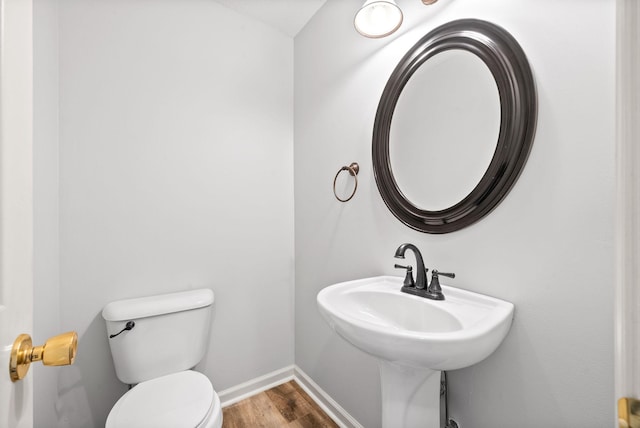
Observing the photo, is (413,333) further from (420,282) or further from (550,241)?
(550,241)

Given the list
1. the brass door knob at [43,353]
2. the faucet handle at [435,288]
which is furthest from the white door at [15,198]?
the faucet handle at [435,288]

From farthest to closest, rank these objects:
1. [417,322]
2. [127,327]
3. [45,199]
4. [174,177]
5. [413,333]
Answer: [174,177], [127,327], [45,199], [417,322], [413,333]

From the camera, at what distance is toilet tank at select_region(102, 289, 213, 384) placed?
1.21 m

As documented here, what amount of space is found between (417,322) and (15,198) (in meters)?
1.08

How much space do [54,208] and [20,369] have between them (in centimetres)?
112

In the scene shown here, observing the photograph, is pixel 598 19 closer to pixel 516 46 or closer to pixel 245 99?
pixel 516 46

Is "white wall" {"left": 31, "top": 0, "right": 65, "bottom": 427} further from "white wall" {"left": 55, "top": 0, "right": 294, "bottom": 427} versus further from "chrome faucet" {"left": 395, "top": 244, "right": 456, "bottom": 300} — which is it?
"chrome faucet" {"left": 395, "top": 244, "right": 456, "bottom": 300}

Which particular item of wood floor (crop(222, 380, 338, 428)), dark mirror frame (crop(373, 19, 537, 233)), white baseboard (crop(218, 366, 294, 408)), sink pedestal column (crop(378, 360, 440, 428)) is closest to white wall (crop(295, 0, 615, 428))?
dark mirror frame (crop(373, 19, 537, 233))

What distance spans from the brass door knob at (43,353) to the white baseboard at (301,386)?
1.44 m

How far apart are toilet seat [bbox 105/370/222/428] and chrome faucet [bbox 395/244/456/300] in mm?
910

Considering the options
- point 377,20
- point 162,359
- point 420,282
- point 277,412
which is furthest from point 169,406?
point 377,20

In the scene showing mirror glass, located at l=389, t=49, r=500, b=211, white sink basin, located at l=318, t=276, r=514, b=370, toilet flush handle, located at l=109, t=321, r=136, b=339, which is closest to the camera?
white sink basin, located at l=318, t=276, r=514, b=370

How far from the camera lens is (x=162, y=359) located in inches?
50.3

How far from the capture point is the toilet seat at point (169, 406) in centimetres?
94
